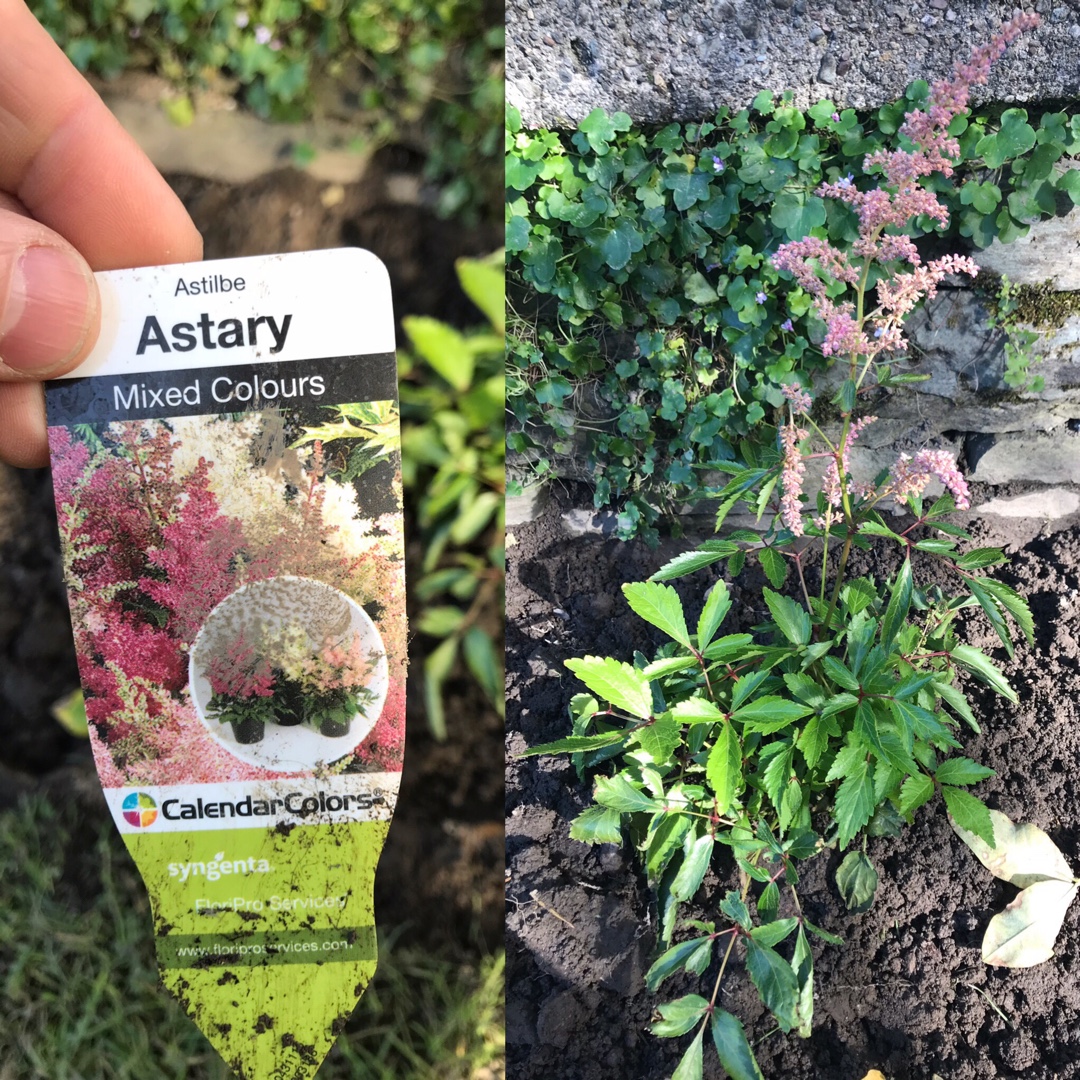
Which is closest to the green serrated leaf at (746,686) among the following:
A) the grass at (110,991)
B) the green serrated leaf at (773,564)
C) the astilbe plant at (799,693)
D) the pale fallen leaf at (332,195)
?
the astilbe plant at (799,693)

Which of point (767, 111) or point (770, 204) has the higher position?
point (767, 111)

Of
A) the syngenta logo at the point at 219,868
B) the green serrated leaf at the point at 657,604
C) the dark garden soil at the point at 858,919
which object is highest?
the green serrated leaf at the point at 657,604

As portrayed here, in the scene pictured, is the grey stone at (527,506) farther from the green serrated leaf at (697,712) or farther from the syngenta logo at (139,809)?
the syngenta logo at (139,809)

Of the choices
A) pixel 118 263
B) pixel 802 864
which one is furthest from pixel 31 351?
pixel 802 864

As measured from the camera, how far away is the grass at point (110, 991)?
0.91m

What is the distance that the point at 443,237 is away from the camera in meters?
0.81

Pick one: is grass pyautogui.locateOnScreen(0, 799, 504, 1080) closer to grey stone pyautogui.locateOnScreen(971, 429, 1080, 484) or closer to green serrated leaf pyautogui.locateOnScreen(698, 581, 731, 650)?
green serrated leaf pyautogui.locateOnScreen(698, 581, 731, 650)

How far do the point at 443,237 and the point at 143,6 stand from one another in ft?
1.29

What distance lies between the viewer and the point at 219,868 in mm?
843

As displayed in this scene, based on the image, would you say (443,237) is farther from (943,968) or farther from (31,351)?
(943,968)

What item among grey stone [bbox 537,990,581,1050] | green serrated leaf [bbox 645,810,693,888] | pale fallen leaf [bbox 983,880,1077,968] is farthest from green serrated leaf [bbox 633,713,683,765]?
pale fallen leaf [bbox 983,880,1077,968]

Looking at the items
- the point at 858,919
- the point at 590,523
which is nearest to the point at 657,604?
the point at 590,523

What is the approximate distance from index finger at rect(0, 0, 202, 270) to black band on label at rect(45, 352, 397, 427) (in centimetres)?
13

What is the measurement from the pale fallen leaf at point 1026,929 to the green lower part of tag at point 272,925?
80cm
